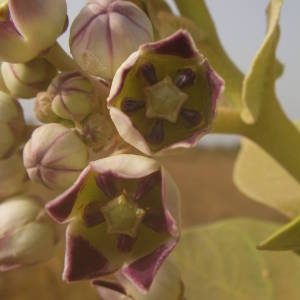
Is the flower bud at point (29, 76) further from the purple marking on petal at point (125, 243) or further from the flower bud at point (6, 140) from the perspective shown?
the purple marking on petal at point (125, 243)

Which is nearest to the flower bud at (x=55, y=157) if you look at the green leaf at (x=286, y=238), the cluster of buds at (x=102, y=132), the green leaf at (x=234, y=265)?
the cluster of buds at (x=102, y=132)

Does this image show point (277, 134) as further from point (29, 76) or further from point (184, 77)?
point (29, 76)

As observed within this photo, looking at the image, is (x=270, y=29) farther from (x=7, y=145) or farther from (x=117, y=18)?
(x=7, y=145)

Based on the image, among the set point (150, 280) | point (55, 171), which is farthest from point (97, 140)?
point (150, 280)

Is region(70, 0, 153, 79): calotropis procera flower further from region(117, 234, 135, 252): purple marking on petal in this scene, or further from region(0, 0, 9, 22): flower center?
region(117, 234, 135, 252): purple marking on petal

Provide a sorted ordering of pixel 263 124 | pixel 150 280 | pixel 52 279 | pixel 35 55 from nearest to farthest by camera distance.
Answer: pixel 150 280 < pixel 35 55 < pixel 263 124 < pixel 52 279

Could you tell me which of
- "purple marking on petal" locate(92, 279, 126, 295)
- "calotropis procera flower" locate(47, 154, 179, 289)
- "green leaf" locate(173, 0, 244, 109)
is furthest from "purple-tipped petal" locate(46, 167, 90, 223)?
"green leaf" locate(173, 0, 244, 109)

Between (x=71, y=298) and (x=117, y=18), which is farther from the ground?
(x=117, y=18)
